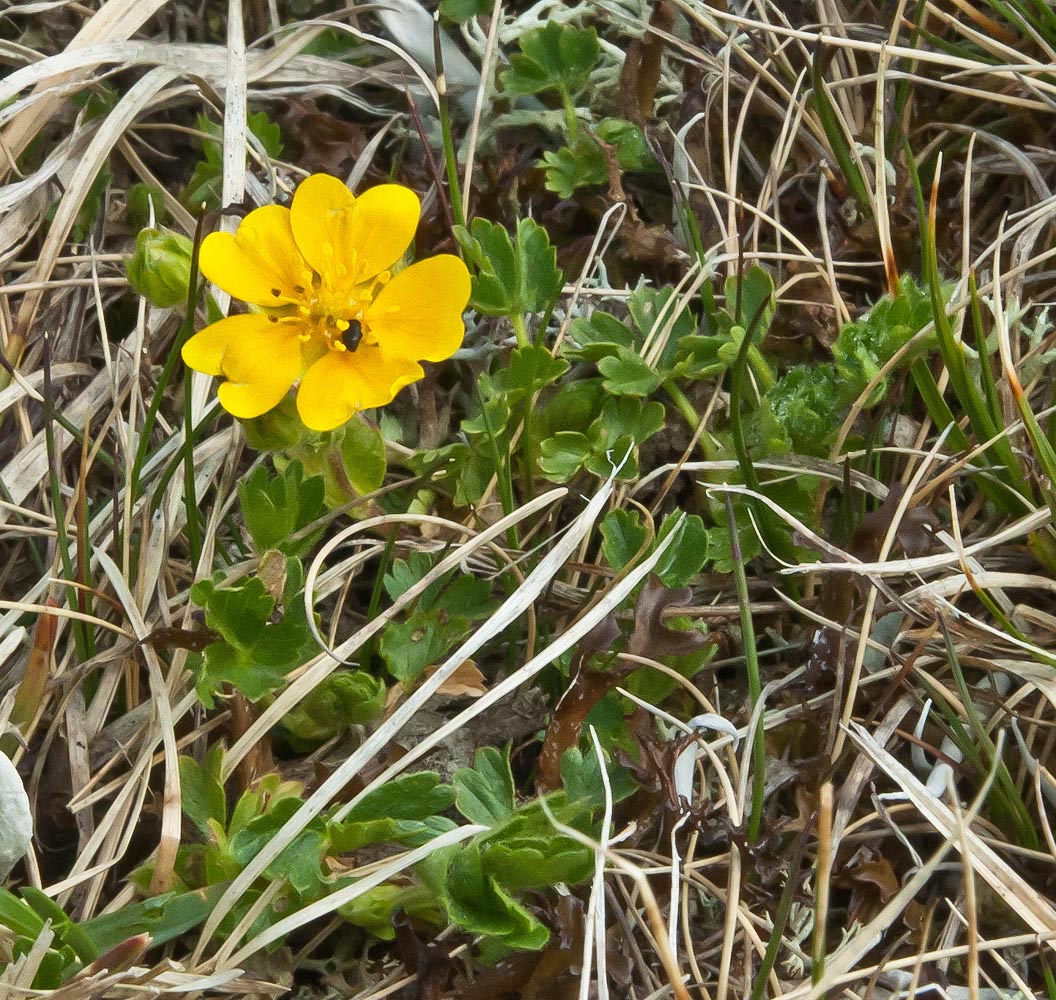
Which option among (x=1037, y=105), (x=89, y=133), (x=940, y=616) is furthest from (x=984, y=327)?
(x=89, y=133)

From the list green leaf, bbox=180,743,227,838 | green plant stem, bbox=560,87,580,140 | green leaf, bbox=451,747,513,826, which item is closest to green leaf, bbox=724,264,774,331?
green plant stem, bbox=560,87,580,140

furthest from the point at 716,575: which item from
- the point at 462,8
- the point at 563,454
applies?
the point at 462,8

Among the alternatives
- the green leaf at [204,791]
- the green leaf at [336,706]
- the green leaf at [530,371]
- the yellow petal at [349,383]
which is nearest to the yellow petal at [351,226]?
the yellow petal at [349,383]

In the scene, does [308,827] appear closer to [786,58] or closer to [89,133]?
[89,133]

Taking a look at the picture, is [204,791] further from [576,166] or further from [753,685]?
[576,166]

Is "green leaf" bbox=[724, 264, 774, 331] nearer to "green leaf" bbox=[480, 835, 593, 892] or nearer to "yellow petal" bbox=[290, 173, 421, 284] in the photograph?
"yellow petal" bbox=[290, 173, 421, 284]
